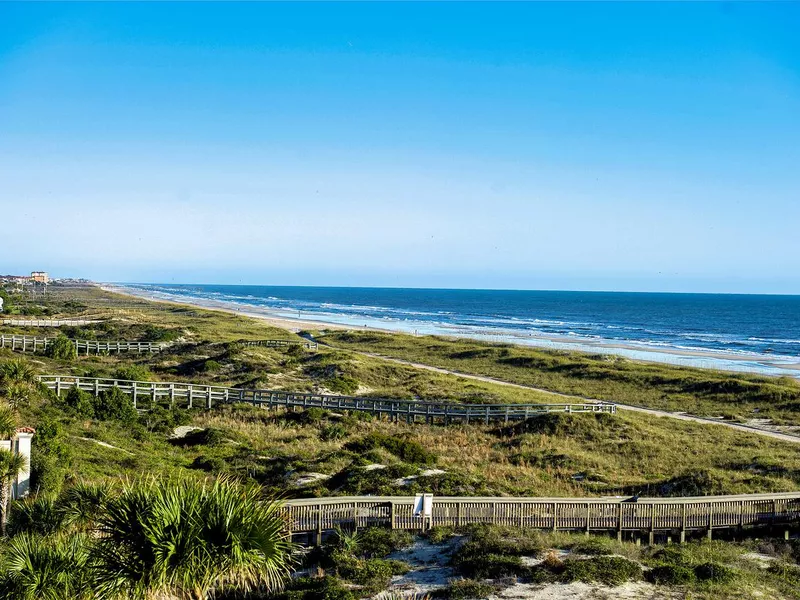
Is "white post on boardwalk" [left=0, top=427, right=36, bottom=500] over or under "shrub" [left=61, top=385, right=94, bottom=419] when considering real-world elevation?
over

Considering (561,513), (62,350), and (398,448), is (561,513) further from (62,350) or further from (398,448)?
(62,350)

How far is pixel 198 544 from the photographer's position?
8477 millimetres

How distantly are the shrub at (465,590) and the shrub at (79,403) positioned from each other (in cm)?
2208

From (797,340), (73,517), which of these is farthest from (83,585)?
(797,340)

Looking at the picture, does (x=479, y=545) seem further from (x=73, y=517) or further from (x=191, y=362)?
(x=191, y=362)

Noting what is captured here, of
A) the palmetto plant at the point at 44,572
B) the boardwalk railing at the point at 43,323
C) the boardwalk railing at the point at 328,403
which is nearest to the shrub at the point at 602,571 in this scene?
the palmetto plant at the point at 44,572

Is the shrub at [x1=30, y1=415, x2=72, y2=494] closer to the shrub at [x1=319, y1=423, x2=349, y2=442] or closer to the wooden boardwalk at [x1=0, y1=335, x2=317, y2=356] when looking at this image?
the shrub at [x1=319, y1=423, x2=349, y2=442]

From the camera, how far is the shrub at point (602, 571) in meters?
12.7

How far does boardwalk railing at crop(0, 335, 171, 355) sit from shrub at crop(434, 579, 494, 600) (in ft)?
163

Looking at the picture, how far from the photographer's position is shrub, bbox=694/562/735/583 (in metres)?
12.7

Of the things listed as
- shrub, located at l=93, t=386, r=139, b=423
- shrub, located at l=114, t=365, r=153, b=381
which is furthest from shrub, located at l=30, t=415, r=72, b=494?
shrub, located at l=114, t=365, r=153, b=381

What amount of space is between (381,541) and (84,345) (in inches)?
1974

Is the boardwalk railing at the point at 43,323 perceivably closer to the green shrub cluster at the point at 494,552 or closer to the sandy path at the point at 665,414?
the sandy path at the point at 665,414

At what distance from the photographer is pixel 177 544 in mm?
8391
